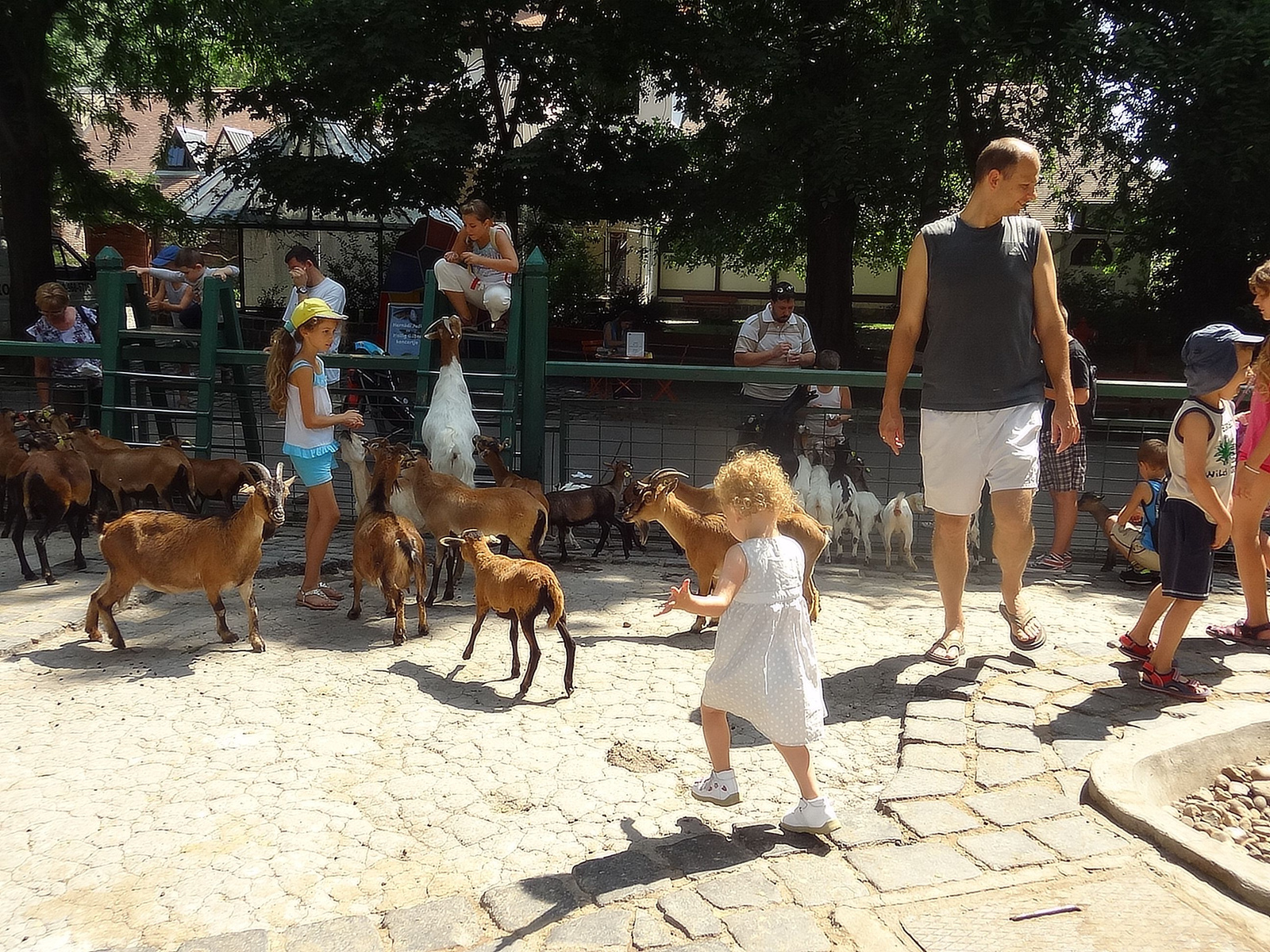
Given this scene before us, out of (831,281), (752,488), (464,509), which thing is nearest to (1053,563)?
(464,509)

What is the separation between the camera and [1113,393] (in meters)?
7.51

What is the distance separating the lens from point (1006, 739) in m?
4.58

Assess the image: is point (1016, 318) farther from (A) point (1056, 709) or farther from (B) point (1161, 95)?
(B) point (1161, 95)

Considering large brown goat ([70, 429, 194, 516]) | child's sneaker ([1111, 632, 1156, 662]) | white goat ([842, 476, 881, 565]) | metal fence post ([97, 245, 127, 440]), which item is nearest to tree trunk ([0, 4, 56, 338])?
metal fence post ([97, 245, 127, 440])

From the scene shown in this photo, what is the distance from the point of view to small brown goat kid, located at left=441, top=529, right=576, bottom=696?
5105mm

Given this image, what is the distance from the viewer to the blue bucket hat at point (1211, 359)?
16.6 ft

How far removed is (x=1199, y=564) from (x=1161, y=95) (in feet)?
32.2

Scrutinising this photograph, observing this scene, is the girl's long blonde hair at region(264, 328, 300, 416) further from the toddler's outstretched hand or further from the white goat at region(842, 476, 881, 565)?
the white goat at region(842, 476, 881, 565)

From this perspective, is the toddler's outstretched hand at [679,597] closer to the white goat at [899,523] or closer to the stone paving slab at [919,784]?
the stone paving slab at [919,784]

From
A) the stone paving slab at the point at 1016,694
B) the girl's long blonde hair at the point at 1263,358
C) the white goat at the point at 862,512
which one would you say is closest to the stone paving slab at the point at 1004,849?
the stone paving slab at the point at 1016,694

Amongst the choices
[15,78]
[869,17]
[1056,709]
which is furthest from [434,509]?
[15,78]

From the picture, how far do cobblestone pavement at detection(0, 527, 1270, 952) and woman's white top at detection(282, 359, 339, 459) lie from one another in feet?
3.30

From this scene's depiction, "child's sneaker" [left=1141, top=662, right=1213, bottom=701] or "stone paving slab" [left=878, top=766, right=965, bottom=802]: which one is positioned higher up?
"child's sneaker" [left=1141, top=662, right=1213, bottom=701]

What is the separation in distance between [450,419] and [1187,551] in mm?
4623
